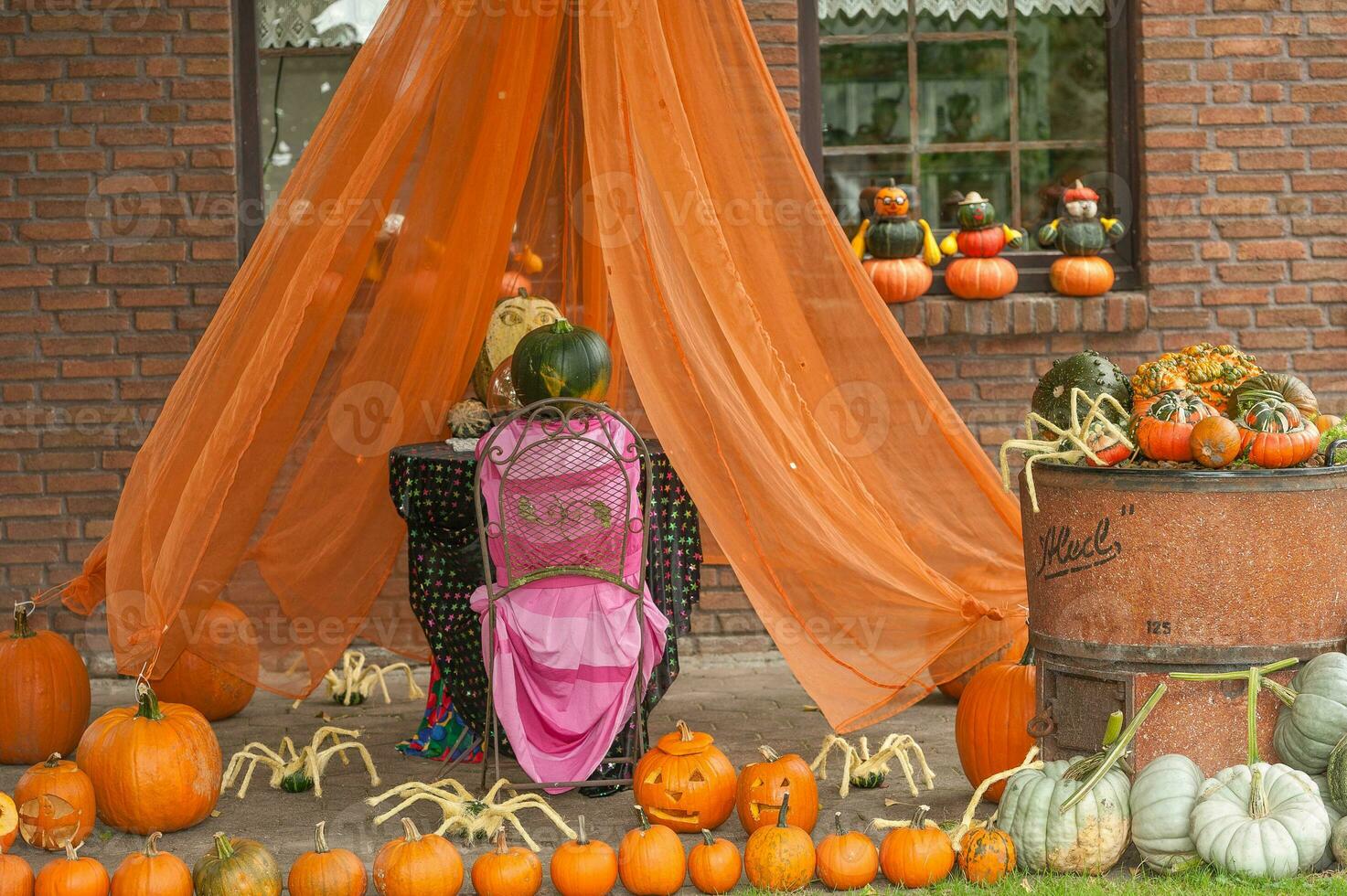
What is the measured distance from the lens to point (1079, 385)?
4.23 metres

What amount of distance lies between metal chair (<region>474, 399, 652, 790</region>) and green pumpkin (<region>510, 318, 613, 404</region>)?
9 centimetres

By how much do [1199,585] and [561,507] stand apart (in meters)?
1.64

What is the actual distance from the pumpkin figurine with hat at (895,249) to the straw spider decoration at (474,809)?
105 inches

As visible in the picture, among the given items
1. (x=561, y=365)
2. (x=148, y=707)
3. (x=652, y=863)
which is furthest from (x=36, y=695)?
(x=652, y=863)

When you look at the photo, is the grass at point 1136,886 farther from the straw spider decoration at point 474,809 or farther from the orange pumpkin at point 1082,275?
the orange pumpkin at point 1082,275

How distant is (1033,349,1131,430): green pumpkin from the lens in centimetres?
420

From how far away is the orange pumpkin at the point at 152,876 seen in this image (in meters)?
3.19

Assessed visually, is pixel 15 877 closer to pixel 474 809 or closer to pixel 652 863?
pixel 474 809

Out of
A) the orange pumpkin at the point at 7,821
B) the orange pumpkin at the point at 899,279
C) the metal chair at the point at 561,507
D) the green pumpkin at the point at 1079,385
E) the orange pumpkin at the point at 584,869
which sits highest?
the orange pumpkin at the point at 899,279

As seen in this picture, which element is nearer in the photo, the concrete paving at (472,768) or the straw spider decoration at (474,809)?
the straw spider decoration at (474,809)

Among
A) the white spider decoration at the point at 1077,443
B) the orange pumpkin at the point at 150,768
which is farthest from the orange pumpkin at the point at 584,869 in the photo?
the white spider decoration at the point at 1077,443

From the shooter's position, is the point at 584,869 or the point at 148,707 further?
the point at 148,707

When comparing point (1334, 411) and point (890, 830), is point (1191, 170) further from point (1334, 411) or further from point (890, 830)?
point (890, 830)

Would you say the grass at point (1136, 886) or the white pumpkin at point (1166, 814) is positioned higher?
the white pumpkin at point (1166, 814)
